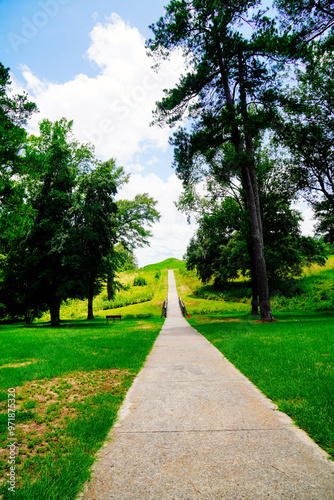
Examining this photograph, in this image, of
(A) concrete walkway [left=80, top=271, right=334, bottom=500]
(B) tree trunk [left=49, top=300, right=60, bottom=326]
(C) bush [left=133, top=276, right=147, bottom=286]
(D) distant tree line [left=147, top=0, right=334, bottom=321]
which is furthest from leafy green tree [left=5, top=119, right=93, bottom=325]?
(C) bush [left=133, top=276, right=147, bottom=286]

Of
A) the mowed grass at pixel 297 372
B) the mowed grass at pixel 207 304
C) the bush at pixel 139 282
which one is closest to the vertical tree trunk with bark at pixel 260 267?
the mowed grass at pixel 297 372

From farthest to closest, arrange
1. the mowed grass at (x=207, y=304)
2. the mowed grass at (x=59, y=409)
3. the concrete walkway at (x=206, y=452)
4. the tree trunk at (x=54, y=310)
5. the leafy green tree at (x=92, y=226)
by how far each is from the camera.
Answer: the mowed grass at (x=207, y=304) → the tree trunk at (x=54, y=310) → the leafy green tree at (x=92, y=226) → the mowed grass at (x=59, y=409) → the concrete walkway at (x=206, y=452)

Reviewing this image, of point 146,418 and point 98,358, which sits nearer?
point 146,418

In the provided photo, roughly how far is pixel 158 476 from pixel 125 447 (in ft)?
2.21

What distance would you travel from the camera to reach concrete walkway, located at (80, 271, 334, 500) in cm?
229

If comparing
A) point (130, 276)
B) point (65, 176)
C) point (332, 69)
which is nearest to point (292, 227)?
point (332, 69)

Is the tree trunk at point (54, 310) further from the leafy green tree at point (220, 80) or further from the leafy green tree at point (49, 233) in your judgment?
the leafy green tree at point (220, 80)

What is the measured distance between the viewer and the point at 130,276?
5362cm

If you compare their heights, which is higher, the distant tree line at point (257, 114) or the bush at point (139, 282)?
the distant tree line at point (257, 114)

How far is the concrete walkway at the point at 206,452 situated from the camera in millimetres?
2289

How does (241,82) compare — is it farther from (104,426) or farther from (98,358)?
(104,426)

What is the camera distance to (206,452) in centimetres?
285

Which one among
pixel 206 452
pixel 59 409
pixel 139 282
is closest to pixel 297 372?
pixel 206 452

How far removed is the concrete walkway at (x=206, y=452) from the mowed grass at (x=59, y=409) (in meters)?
0.24
